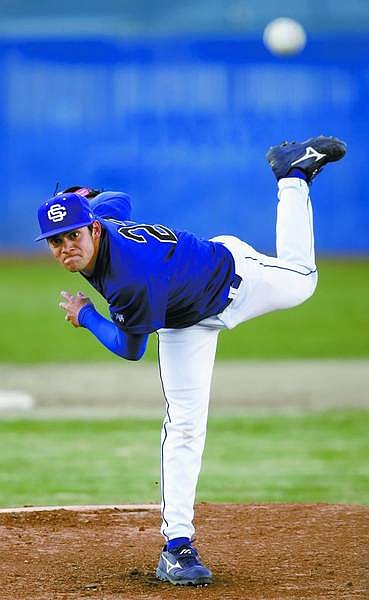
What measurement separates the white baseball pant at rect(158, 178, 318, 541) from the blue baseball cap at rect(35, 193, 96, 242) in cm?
63

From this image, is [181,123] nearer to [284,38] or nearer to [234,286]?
[284,38]

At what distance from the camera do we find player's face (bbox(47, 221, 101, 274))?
4.57m

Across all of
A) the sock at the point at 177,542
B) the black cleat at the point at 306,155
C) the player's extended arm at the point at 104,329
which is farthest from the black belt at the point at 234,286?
the sock at the point at 177,542

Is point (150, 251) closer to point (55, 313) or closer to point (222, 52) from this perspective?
point (55, 313)

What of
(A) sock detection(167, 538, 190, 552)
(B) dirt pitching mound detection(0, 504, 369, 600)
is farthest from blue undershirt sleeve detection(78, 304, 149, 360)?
(B) dirt pitching mound detection(0, 504, 369, 600)

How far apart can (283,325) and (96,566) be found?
37.2 ft

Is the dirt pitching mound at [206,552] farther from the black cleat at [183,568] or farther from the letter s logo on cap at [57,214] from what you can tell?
the letter s logo on cap at [57,214]

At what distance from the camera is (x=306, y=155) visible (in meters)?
5.29

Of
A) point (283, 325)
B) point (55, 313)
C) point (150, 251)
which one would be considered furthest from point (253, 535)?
point (55, 313)

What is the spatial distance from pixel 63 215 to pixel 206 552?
174cm

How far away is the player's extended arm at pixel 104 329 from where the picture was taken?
4.79 m

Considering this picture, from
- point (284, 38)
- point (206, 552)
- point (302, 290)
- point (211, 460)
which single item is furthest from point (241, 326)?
point (302, 290)

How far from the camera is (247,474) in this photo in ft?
26.1

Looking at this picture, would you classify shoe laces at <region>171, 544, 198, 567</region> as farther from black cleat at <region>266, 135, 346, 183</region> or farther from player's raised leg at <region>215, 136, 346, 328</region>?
black cleat at <region>266, 135, 346, 183</region>
